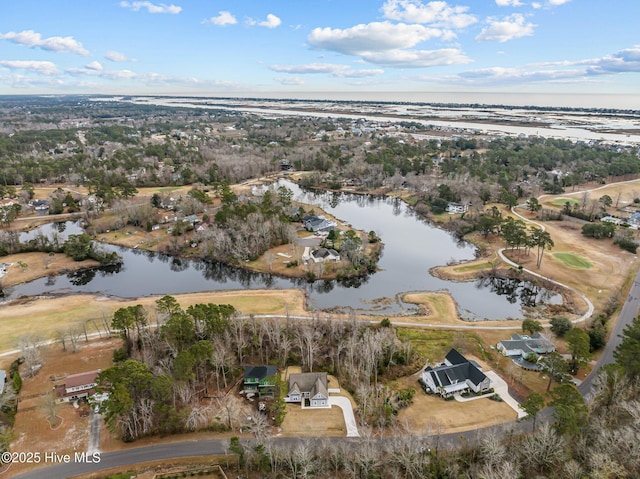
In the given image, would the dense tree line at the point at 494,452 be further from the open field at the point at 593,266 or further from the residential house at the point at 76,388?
the open field at the point at 593,266

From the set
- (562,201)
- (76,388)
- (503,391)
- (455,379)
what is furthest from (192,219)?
(562,201)

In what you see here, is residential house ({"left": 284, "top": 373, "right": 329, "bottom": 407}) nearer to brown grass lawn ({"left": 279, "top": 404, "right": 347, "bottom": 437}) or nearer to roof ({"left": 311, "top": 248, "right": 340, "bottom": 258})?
brown grass lawn ({"left": 279, "top": 404, "right": 347, "bottom": 437})

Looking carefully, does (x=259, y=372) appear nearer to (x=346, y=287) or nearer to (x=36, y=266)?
(x=346, y=287)

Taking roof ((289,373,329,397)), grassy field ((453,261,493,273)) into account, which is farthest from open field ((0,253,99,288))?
grassy field ((453,261,493,273))

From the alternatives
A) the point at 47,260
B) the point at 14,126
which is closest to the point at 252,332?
the point at 47,260

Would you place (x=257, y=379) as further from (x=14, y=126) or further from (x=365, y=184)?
(x=14, y=126)
